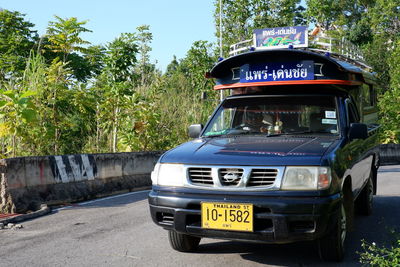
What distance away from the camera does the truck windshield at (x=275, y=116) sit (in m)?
5.75

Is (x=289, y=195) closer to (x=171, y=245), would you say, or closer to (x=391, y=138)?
(x=171, y=245)

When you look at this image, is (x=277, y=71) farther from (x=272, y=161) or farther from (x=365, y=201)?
(x=365, y=201)

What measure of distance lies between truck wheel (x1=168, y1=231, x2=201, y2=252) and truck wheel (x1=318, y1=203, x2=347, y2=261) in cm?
138

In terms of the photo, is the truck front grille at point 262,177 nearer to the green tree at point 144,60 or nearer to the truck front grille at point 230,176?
the truck front grille at point 230,176

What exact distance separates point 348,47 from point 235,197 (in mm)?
5272

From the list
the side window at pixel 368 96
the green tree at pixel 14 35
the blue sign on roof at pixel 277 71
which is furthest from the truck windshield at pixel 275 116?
the green tree at pixel 14 35

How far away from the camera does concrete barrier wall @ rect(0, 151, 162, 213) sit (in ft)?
26.0

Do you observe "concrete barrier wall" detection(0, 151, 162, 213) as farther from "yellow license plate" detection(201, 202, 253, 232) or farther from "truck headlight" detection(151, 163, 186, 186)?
"yellow license plate" detection(201, 202, 253, 232)

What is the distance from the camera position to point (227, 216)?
4.58 m

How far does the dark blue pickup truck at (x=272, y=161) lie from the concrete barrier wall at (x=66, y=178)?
3.53 m

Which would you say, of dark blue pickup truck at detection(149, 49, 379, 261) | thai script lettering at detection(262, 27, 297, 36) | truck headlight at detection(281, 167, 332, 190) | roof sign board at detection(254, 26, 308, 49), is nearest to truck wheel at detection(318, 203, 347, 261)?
dark blue pickup truck at detection(149, 49, 379, 261)

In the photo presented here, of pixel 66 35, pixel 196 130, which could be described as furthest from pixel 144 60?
pixel 196 130

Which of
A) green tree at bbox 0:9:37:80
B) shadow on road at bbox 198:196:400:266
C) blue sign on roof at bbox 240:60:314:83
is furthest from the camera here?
green tree at bbox 0:9:37:80

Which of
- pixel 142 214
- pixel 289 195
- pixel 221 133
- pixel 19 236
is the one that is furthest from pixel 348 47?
pixel 19 236
